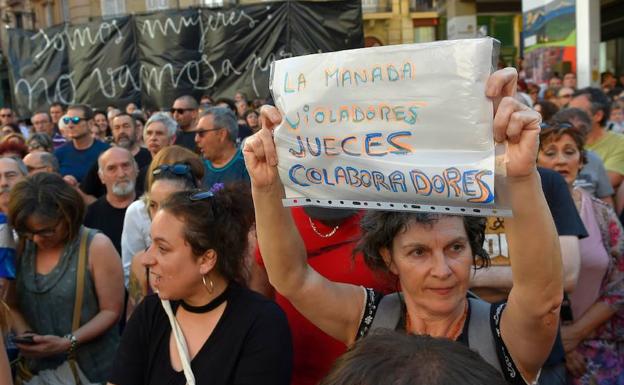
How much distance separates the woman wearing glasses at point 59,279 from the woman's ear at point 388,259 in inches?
65.6

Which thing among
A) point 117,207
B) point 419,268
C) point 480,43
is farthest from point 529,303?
point 117,207

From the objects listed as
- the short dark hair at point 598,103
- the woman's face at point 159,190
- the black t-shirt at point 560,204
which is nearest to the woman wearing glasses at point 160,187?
the woman's face at point 159,190

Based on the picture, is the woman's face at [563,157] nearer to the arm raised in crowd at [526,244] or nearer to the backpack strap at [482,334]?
the backpack strap at [482,334]

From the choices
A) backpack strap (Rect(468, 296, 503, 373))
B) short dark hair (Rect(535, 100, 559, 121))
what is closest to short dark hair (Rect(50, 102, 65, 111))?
short dark hair (Rect(535, 100, 559, 121))

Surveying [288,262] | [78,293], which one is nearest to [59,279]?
[78,293]

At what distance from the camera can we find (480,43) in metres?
1.50

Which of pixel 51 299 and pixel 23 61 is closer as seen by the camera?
pixel 51 299

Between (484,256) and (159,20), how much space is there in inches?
362

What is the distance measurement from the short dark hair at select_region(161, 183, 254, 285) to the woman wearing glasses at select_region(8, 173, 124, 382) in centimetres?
96

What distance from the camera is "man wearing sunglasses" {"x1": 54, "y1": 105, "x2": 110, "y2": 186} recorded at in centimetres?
661

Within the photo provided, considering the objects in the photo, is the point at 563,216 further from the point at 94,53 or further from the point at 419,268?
the point at 94,53

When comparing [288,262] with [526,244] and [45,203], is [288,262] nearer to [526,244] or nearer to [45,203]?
[526,244]

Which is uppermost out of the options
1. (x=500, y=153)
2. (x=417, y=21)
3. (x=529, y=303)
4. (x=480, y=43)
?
(x=417, y=21)

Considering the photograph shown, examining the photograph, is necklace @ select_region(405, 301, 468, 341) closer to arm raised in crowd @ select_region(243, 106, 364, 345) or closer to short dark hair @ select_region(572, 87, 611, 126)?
arm raised in crowd @ select_region(243, 106, 364, 345)
